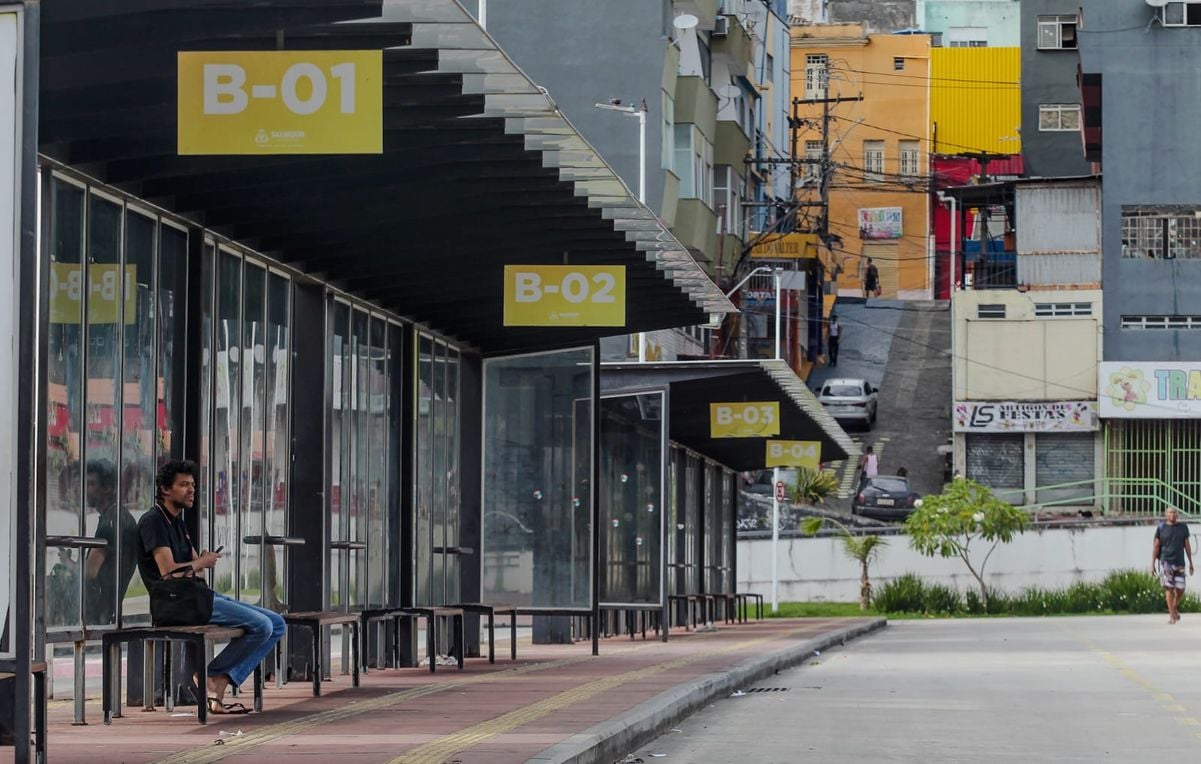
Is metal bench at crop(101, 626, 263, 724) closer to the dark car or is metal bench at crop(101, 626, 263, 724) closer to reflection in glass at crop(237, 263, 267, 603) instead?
reflection in glass at crop(237, 263, 267, 603)

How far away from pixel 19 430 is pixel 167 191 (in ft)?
18.8

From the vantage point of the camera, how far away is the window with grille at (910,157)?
93500 mm

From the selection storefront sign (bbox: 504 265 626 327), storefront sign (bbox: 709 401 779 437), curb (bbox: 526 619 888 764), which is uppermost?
storefront sign (bbox: 504 265 626 327)

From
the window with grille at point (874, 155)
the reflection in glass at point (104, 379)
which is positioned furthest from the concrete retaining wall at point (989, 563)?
the window with grille at point (874, 155)

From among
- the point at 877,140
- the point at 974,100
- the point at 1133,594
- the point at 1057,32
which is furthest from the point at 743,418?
the point at 974,100

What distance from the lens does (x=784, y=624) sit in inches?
1512

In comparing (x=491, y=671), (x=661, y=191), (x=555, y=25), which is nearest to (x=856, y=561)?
→ (x=661, y=191)

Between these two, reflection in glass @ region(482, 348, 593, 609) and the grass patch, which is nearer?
reflection in glass @ region(482, 348, 593, 609)

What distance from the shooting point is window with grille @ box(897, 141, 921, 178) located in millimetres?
93500

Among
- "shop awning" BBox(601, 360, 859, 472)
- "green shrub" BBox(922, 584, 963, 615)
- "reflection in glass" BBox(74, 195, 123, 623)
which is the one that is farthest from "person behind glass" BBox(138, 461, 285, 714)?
"green shrub" BBox(922, 584, 963, 615)

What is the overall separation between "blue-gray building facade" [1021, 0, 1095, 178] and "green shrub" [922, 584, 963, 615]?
40.5 metres

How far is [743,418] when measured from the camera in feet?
103

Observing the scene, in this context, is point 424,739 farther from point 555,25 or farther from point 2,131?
point 555,25

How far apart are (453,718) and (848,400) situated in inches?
2282
